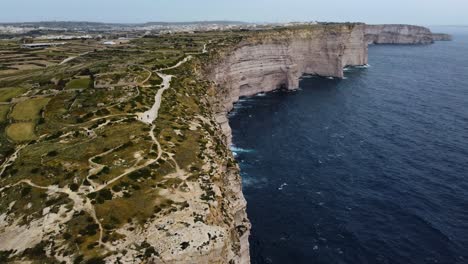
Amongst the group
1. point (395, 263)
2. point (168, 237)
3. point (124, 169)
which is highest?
point (124, 169)

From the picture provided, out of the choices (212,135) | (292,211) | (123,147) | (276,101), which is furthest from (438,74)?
(123,147)

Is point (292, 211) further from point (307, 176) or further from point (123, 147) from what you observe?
point (123, 147)

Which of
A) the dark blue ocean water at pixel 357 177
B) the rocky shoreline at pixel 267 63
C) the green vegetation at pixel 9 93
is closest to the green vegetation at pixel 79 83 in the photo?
the green vegetation at pixel 9 93

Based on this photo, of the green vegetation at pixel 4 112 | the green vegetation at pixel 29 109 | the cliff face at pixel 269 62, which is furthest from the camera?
the cliff face at pixel 269 62

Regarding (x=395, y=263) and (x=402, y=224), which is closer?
(x=395, y=263)

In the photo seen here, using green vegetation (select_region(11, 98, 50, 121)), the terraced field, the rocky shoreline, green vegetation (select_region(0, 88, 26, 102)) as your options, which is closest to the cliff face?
the rocky shoreline

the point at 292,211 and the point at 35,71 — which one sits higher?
the point at 35,71

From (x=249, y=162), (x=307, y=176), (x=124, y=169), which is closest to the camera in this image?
(x=124, y=169)

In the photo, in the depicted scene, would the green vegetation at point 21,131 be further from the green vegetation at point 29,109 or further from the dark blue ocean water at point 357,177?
the dark blue ocean water at point 357,177
